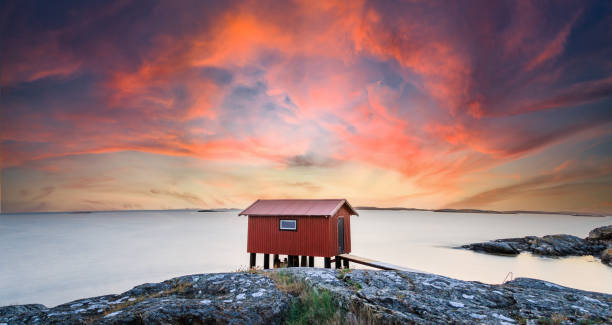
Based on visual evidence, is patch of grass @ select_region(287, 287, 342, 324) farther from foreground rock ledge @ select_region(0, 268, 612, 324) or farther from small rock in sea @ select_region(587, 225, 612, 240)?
small rock in sea @ select_region(587, 225, 612, 240)

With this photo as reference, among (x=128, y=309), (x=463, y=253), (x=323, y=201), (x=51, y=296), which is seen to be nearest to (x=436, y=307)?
(x=128, y=309)

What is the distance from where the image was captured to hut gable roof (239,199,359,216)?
727 inches

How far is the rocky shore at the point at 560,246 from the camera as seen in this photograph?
120ft

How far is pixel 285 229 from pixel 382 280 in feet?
41.5

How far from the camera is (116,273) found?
98.9 ft

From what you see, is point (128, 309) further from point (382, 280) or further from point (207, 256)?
point (207, 256)

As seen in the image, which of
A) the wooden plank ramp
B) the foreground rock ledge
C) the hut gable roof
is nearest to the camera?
the foreground rock ledge

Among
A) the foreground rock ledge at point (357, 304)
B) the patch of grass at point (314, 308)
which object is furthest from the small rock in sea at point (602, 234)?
the patch of grass at point (314, 308)

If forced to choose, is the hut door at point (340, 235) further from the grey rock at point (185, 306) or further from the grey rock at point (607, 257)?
the grey rock at point (607, 257)

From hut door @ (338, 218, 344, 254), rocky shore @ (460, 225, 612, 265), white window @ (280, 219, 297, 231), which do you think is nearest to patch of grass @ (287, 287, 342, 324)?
white window @ (280, 219, 297, 231)

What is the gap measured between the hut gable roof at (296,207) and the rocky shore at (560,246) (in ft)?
97.3

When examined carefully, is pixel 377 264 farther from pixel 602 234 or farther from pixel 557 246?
pixel 602 234

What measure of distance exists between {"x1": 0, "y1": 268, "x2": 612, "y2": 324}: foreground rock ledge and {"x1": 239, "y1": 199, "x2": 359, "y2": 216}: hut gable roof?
11.0m

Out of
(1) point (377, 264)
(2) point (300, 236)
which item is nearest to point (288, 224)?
(2) point (300, 236)
